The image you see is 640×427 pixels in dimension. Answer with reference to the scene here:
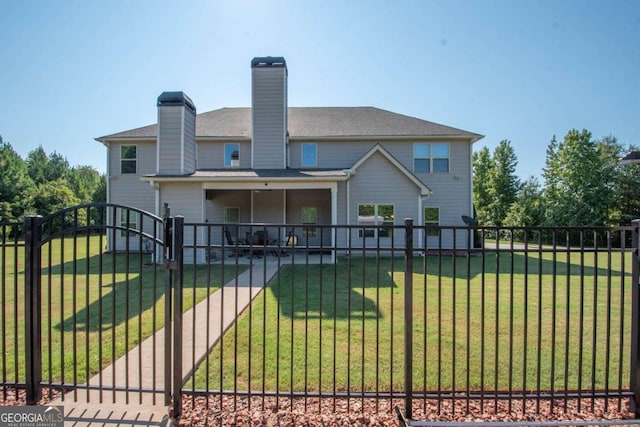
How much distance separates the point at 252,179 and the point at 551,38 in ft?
32.1

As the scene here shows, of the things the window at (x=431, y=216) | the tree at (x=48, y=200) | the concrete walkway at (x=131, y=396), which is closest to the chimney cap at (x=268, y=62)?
the window at (x=431, y=216)

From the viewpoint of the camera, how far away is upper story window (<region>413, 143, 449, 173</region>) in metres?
15.4

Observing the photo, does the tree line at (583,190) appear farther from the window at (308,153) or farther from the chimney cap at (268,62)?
the chimney cap at (268,62)

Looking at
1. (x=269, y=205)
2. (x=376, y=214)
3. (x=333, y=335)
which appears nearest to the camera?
(x=333, y=335)

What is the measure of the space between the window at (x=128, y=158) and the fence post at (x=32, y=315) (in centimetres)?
1428

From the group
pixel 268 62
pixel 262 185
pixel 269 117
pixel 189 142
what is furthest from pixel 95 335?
pixel 268 62

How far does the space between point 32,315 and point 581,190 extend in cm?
3143

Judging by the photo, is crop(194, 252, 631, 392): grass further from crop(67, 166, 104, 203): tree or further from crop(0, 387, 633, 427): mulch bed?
crop(67, 166, 104, 203): tree

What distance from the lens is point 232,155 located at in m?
16.0

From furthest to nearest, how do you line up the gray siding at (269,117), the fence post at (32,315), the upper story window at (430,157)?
1. the upper story window at (430,157)
2. the gray siding at (269,117)
3. the fence post at (32,315)

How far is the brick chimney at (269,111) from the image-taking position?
13547mm

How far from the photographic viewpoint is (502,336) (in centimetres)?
490

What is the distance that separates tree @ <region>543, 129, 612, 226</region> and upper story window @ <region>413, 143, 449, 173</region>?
14.5 m

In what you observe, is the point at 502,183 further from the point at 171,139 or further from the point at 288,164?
the point at 171,139
